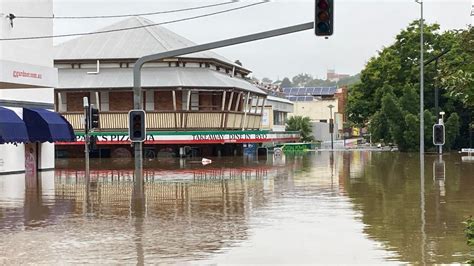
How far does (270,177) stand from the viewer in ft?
110

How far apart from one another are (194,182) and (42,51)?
600 inches

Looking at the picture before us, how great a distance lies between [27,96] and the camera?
3969 cm

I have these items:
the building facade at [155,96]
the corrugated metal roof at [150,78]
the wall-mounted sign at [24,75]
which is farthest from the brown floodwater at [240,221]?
the corrugated metal roof at [150,78]

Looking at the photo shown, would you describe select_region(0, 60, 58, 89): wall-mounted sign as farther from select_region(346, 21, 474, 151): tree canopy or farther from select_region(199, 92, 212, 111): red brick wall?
select_region(346, 21, 474, 151): tree canopy

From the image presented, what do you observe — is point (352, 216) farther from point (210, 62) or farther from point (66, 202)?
point (210, 62)

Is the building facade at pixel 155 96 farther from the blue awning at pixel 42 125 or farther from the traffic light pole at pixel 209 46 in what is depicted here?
the traffic light pole at pixel 209 46

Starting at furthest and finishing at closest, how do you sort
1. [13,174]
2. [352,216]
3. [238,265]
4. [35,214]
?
[13,174] → [35,214] → [352,216] → [238,265]

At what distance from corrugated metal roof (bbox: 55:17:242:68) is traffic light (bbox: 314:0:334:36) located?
140 feet

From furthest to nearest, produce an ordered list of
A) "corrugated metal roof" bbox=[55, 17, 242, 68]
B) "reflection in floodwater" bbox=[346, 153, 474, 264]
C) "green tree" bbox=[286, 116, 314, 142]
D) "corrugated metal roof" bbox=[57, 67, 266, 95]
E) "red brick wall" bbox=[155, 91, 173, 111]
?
"green tree" bbox=[286, 116, 314, 142]
"corrugated metal roof" bbox=[55, 17, 242, 68]
"red brick wall" bbox=[155, 91, 173, 111]
"corrugated metal roof" bbox=[57, 67, 266, 95]
"reflection in floodwater" bbox=[346, 153, 474, 264]

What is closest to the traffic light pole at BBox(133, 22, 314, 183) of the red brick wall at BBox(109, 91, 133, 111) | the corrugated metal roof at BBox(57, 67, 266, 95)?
the corrugated metal roof at BBox(57, 67, 266, 95)

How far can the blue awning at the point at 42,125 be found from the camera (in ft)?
127

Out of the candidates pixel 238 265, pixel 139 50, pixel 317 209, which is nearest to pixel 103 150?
pixel 139 50

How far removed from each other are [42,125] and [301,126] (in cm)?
6621

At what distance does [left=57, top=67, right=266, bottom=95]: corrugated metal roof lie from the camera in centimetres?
5894
